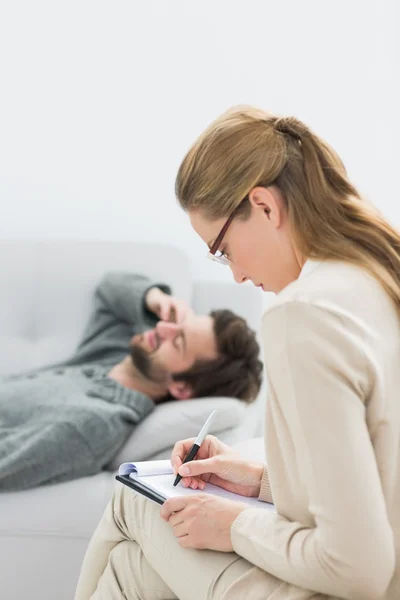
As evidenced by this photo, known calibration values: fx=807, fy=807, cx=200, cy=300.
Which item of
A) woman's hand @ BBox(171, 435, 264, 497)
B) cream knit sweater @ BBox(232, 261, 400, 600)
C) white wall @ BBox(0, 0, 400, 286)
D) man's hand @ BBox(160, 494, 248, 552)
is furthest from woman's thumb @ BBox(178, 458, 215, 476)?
white wall @ BBox(0, 0, 400, 286)

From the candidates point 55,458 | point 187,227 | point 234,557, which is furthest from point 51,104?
point 234,557

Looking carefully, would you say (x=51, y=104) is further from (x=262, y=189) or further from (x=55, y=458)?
(x=262, y=189)

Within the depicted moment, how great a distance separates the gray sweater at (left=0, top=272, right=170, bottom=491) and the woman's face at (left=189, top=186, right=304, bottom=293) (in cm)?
101

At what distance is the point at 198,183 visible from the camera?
1128mm

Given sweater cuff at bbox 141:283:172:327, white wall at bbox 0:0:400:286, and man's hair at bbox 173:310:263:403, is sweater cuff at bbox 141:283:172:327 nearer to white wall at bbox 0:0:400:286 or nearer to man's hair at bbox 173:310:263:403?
man's hair at bbox 173:310:263:403

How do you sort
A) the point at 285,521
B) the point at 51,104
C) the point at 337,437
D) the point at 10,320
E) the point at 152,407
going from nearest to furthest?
the point at 337,437, the point at 285,521, the point at 152,407, the point at 10,320, the point at 51,104

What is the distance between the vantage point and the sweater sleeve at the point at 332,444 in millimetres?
906

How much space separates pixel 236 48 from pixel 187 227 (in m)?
0.72

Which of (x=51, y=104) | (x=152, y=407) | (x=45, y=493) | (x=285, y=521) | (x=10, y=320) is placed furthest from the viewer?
(x=51, y=104)

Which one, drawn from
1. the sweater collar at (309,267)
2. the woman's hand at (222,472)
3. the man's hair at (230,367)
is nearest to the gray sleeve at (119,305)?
the man's hair at (230,367)

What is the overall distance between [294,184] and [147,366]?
1.40 metres

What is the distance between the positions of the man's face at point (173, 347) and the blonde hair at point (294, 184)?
1287 mm

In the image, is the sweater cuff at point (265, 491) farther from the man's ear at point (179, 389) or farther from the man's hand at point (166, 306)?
the man's hand at point (166, 306)

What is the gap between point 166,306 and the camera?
2.56m
